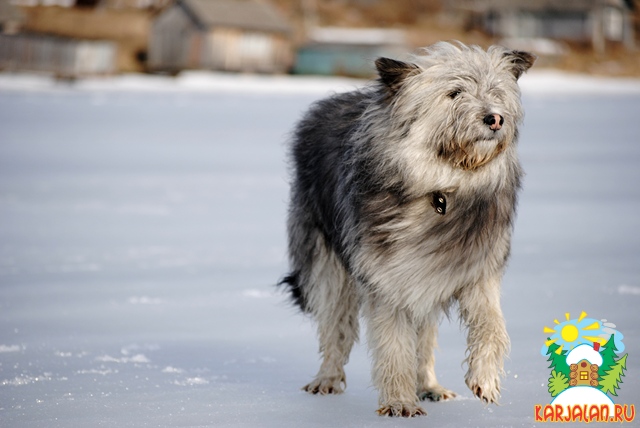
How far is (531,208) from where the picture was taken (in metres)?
10.5

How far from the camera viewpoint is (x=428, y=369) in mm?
4566

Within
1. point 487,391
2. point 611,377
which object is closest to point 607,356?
point 611,377

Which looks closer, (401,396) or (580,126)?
(401,396)

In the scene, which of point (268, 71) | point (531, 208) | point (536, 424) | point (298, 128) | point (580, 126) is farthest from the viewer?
point (268, 71)

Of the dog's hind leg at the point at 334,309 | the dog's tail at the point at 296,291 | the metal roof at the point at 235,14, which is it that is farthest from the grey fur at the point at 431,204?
the metal roof at the point at 235,14

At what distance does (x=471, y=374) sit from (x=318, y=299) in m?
1.13

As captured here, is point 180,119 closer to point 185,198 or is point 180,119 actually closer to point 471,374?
point 185,198

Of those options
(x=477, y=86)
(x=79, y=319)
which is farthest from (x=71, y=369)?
(x=477, y=86)

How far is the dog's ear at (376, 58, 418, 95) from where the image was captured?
4.01 m

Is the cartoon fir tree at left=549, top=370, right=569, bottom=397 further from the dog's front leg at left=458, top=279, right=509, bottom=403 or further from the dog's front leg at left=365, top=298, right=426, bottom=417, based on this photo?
the dog's front leg at left=365, top=298, right=426, bottom=417

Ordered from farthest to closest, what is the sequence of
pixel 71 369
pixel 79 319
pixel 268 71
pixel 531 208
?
pixel 268 71, pixel 531 208, pixel 79 319, pixel 71 369

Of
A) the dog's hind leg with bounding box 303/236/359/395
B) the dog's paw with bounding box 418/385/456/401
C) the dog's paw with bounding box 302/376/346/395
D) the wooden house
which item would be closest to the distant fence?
the wooden house

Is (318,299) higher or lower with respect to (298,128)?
lower

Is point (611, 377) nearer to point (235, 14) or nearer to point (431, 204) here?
point (431, 204)
